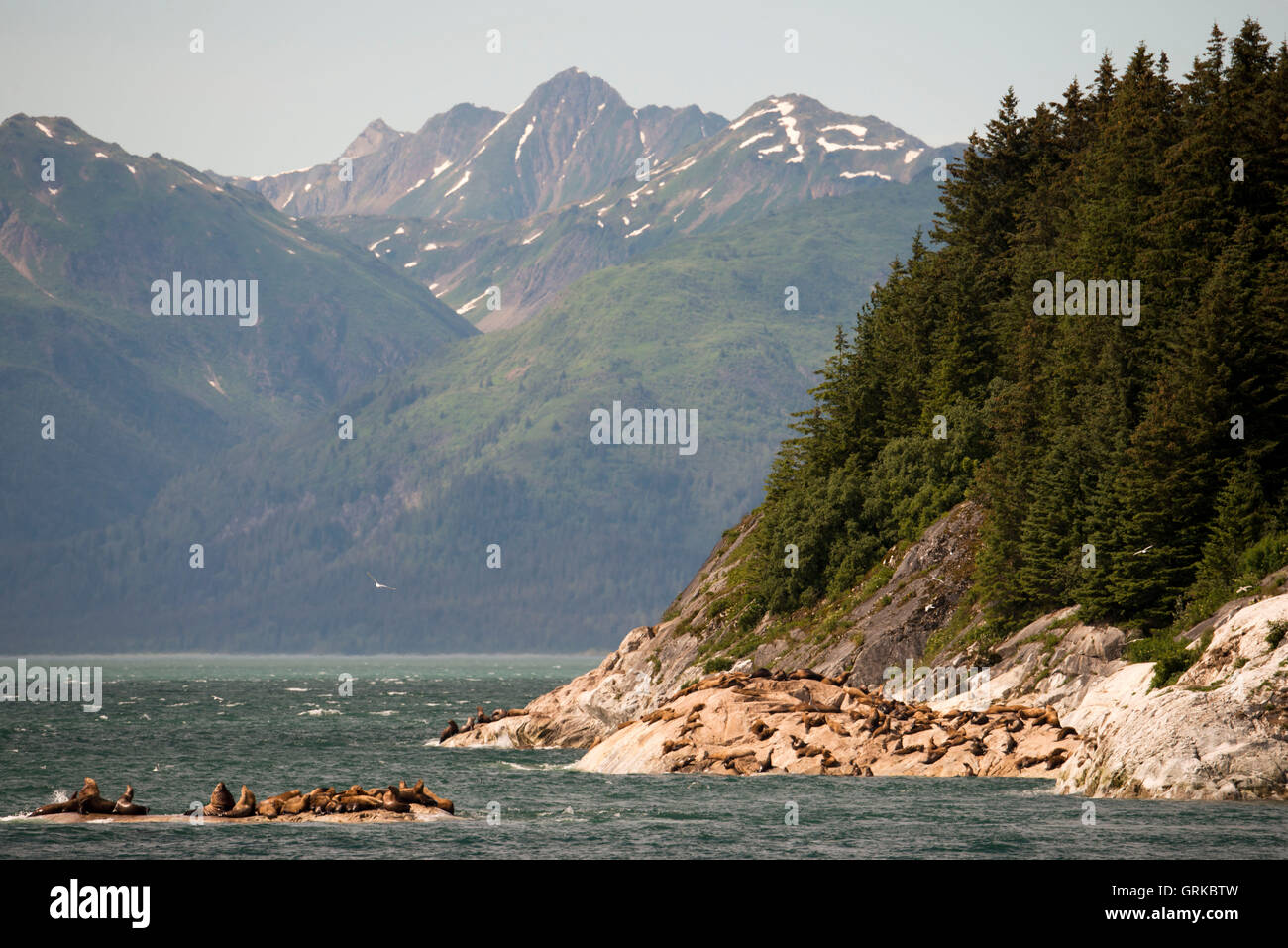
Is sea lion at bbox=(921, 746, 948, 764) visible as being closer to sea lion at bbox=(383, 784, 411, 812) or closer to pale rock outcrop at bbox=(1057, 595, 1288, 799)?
pale rock outcrop at bbox=(1057, 595, 1288, 799)

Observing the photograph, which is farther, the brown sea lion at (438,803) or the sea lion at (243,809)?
the brown sea lion at (438,803)

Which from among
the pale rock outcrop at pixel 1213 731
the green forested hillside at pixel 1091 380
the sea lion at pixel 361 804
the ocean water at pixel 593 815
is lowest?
the ocean water at pixel 593 815

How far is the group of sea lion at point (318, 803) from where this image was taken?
48.7m

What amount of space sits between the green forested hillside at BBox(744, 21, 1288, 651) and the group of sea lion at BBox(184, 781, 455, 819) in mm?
29289

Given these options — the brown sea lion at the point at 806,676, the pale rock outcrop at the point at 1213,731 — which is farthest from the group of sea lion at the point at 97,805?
the brown sea lion at the point at 806,676

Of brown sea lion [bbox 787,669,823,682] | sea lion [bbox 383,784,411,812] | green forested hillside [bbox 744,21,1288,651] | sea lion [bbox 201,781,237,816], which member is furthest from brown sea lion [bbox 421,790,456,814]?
green forested hillside [bbox 744,21,1288,651]

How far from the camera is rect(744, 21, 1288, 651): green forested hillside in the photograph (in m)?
62.1

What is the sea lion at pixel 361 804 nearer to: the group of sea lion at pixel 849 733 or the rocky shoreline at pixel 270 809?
the rocky shoreline at pixel 270 809

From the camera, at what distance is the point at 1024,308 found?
88000 millimetres

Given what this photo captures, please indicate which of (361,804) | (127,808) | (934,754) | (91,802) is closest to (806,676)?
(934,754)

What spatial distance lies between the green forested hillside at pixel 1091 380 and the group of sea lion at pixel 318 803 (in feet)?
96.1

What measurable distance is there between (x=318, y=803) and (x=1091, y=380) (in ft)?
137

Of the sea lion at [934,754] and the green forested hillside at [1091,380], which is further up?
the green forested hillside at [1091,380]
